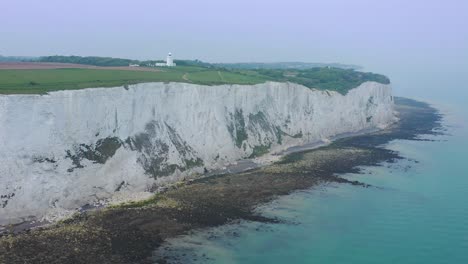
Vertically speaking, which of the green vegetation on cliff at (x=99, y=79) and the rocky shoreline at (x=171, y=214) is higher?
the green vegetation on cliff at (x=99, y=79)

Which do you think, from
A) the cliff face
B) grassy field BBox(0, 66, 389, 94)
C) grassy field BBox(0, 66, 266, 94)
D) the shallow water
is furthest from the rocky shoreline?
grassy field BBox(0, 66, 389, 94)

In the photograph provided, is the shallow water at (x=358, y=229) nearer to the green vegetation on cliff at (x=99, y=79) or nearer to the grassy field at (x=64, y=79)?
the grassy field at (x=64, y=79)

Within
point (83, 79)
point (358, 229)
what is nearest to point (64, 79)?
point (83, 79)

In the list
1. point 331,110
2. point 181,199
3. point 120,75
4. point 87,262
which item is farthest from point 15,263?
point 331,110

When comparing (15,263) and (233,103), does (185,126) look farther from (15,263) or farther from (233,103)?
(15,263)

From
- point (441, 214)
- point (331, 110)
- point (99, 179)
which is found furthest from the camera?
point (331, 110)

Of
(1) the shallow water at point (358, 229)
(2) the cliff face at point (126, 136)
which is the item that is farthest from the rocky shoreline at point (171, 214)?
(2) the cliff face at point (126, 136)

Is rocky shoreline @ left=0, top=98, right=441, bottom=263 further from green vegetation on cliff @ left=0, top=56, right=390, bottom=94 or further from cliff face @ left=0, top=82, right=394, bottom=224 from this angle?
green vegetation on cliff @ left=0, top=56, right=390, bottom=94

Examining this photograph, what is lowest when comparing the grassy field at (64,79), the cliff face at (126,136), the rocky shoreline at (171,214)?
the rocky shoreline at (171,214)
